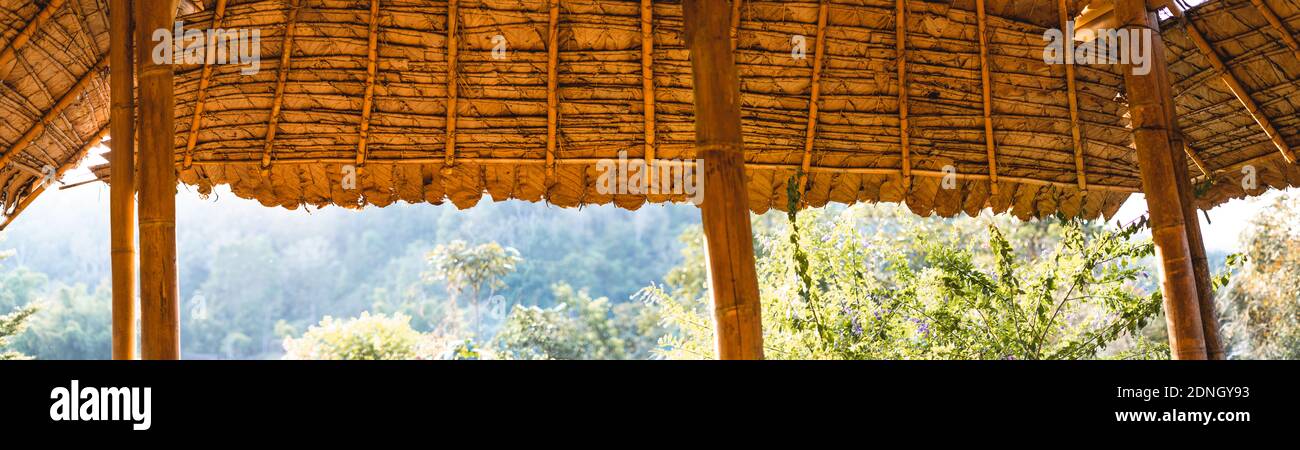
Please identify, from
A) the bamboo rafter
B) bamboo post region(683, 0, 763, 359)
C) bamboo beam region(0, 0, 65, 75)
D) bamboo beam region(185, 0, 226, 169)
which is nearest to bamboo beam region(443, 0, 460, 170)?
the bamboo rafter

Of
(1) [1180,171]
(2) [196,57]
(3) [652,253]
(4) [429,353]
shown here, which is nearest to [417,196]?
(2) [196,57]

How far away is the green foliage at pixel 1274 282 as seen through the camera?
50.4 ft

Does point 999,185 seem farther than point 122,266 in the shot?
Yes

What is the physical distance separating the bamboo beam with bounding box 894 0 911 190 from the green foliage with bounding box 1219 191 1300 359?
34.0 feet

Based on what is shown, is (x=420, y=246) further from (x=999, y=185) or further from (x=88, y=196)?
(x=999, y=185)

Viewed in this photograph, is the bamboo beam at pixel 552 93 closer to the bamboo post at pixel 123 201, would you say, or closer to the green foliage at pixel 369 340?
the bamboo post at pixel 123 201

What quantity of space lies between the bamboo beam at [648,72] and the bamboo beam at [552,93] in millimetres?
498

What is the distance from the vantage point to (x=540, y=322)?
Result: 29.2 metres

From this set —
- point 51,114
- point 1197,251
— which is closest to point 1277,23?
point 1197,251

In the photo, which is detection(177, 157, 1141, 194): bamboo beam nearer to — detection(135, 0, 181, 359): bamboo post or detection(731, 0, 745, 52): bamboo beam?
detection(731, 0, 745, 52): bamboo beam

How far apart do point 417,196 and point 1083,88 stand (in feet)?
13.9

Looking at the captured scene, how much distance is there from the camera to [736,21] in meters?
6.65
